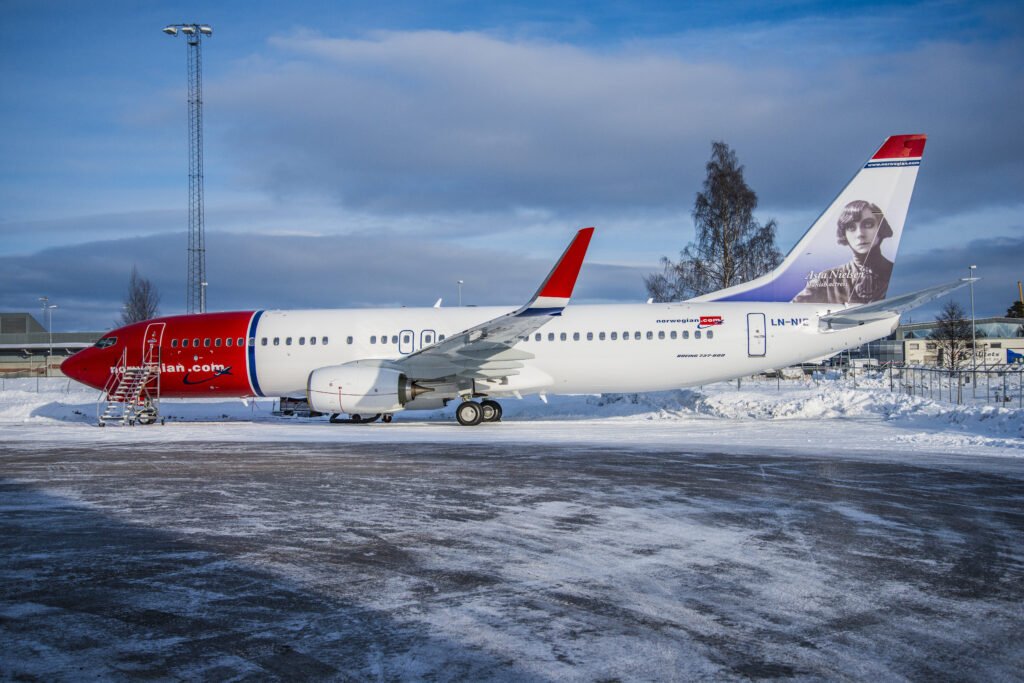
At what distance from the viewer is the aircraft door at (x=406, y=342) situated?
67.2 feet

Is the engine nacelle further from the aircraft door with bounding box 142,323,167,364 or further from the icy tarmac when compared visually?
the icy tarmac

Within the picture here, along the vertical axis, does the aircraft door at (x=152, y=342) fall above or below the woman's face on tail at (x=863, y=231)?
below

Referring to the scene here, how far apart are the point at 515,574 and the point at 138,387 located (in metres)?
18.6

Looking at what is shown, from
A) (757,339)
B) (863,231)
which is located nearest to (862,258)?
(863,231)

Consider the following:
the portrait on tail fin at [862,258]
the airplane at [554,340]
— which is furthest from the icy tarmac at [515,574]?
the portrait on tail fin at [862,258]

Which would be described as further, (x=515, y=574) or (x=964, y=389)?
(x=964, y=389)

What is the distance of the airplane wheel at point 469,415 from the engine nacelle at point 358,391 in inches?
62.6

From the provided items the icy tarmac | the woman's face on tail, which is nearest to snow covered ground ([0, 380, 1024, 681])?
the icy tarmac

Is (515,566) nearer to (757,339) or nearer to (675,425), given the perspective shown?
(675,425)

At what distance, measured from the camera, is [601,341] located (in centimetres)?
1969

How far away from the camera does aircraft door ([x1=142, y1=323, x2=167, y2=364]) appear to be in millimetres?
21406

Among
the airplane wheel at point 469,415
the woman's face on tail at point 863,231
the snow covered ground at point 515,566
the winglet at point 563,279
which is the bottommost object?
the snow covered ground at point 515,566

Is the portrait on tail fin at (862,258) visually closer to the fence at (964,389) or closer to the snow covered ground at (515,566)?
the fence at (964,389)

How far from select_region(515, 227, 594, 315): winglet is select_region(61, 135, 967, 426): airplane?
8cm
